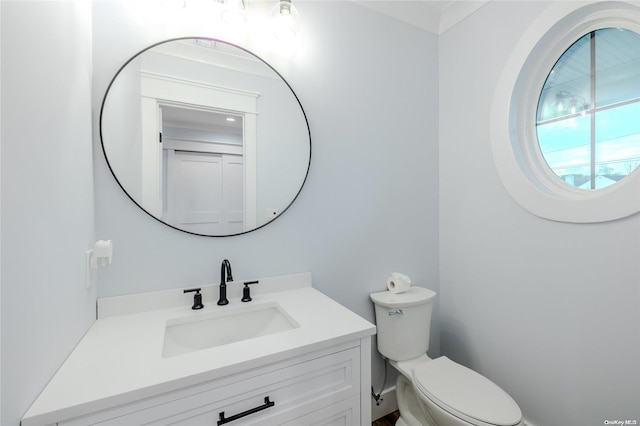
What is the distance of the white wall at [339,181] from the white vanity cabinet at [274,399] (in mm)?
557

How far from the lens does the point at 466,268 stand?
171 centimetres

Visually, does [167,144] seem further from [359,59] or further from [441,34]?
[441,34]

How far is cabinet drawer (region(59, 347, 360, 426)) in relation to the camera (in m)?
0.68

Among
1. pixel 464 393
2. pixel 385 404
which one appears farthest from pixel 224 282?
pixel 385 404

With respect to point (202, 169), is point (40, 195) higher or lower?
lower

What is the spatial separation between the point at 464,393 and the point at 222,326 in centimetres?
107

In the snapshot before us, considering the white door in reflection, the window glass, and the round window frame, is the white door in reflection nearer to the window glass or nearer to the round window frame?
the round window frame

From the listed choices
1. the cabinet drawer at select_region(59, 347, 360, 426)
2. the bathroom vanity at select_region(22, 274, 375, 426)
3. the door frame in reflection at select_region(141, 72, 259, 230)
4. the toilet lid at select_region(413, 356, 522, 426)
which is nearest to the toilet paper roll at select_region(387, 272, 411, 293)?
the toilet lid at select_region(413, 356, 522, 426)

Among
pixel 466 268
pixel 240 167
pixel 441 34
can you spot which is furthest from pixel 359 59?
pixel 466 268

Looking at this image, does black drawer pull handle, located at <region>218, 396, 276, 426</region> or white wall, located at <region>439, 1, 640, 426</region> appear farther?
white wall, located at <region>439, 1, 640, 426</region>

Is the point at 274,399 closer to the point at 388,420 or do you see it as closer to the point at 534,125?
the point at 388,420

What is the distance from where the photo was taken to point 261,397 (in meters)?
0.81

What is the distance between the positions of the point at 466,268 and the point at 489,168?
24.5 inches

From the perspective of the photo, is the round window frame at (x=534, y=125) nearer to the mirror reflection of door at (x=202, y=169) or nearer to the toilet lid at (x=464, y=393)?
the toilet lid at (x=464, y=393)
